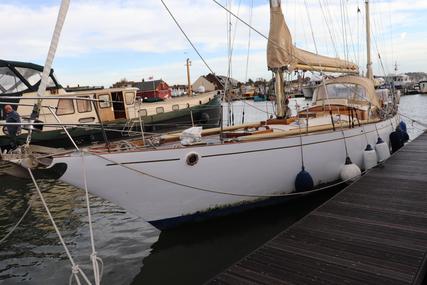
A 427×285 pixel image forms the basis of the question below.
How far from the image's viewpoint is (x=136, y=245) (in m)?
6.92

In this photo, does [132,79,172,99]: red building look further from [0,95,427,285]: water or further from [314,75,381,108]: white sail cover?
[0,95,427,285]: water

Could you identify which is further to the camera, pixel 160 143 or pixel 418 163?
pixel 418 163

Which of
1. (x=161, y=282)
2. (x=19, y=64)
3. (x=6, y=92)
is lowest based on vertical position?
(x=161, y=282)

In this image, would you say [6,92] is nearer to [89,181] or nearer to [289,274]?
[89,181]

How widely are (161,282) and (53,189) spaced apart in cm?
711

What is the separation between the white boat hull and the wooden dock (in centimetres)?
112

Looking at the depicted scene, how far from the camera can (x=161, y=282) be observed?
555cm

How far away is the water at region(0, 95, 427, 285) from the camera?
591 centimetres

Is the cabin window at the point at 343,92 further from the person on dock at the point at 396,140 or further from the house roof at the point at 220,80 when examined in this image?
the house roof at the point at 220,80

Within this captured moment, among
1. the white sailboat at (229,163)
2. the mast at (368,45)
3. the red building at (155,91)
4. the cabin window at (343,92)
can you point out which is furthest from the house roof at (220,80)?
the mast at (368,45)

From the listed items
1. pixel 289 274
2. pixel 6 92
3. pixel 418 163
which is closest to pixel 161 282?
pixel 289 274

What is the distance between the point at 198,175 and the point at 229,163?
0.61 m

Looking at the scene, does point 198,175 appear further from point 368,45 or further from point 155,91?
point 155,91

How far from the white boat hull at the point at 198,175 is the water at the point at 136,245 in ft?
1.40
